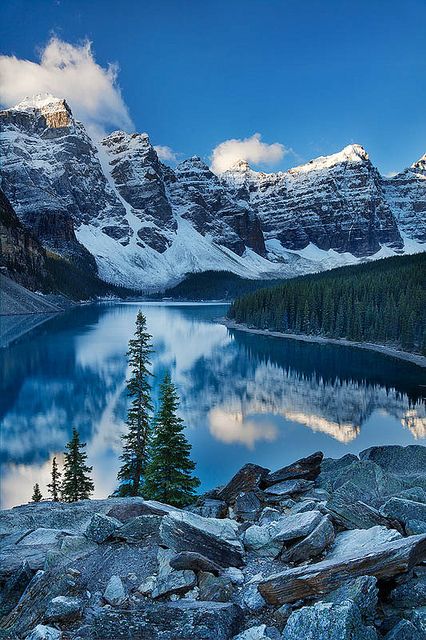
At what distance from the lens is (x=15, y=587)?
322 inches

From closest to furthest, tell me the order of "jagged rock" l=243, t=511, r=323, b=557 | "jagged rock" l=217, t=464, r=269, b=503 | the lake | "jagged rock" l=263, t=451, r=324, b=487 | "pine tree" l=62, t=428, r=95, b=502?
"jagged rock" l=243, t=511, r=323, b=557
"jagged rock" l=217, t=464, r=269, b=503
"jagged rock" l=263, t=451, r=324, b=487
"pine tree" l=62, t=428, r=95, b=502
the lake

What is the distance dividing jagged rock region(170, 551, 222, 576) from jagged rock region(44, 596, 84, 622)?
4.98 feet

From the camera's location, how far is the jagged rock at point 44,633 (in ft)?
19.7

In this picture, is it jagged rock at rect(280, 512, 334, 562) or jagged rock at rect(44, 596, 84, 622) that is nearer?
jagged rock at rect(44, 596, 84, 622)

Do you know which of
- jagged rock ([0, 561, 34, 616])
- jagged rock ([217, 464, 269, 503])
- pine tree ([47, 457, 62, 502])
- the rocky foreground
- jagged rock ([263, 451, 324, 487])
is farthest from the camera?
pine tree ([47, 457, 62, 502])

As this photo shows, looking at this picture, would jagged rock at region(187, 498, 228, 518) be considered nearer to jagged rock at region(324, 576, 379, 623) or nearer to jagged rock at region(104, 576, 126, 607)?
jagged rock at region(104, 576, 126, 607)

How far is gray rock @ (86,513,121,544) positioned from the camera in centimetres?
925

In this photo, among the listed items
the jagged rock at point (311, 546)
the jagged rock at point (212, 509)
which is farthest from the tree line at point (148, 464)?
the jagged rock at point (311, 546)

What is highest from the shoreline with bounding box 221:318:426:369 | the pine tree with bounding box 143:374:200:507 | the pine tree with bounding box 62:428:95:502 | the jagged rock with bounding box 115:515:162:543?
the jagged rock with bounding box 115:515:162:543

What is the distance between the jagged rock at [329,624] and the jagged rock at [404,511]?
148 inches

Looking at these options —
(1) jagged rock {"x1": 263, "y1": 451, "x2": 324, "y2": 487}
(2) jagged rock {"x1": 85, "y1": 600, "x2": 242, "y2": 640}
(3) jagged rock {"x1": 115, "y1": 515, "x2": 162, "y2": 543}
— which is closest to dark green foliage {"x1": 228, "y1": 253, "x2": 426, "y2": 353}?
(1) jagged rock {"x1": 263, "y1": 451, "x2": 324, "y2": 487}

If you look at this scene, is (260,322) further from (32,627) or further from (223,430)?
(32,627)

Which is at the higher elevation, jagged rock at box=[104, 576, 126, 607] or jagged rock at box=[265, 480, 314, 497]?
jagged rock at box=[104, 576, 126, 607]

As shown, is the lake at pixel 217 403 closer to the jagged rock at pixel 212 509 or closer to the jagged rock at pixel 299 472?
the jagged rock at pixel 299 472
